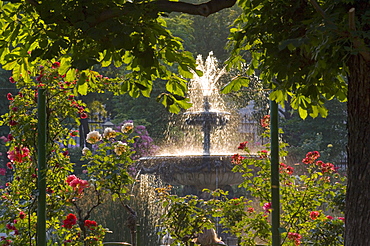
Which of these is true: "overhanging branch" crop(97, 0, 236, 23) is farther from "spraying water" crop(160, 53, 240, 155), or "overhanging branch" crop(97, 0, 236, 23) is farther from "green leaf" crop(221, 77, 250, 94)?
"spraying water" crop(160, 53, 240, 155)

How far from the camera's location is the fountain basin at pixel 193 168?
8.02 metres

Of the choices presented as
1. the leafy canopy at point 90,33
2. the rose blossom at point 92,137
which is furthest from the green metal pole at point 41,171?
the leafy canopy at point 90,33

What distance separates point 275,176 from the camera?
4.48m

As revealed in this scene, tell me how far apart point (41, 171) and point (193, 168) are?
390 cm

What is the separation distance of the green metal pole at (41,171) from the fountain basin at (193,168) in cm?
369

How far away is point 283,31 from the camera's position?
3.34 meters

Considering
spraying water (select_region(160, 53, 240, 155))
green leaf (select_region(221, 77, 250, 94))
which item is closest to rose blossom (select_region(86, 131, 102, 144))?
spraying water (select_region(160, 53, 240, 155))

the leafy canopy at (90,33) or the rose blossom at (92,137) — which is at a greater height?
the leafy canopy at (90,33)

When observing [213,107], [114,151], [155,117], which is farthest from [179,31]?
[114,151]

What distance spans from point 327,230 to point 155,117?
14840 mm

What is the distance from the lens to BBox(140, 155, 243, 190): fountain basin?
316 inches

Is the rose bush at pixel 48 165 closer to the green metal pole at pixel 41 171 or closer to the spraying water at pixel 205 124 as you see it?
the green metal pole at pixel 41 171

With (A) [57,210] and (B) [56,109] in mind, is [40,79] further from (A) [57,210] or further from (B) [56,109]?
(A) [57,210]

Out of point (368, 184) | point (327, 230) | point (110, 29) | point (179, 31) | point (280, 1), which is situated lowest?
point (327, 230)
